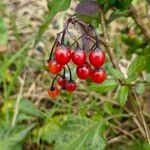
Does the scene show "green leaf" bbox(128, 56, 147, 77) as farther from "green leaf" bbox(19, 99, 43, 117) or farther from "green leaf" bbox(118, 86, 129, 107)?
"green leaf" bbox(19, 99, 43, 117)

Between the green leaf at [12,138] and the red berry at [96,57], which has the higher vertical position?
the red berry at [96,57]

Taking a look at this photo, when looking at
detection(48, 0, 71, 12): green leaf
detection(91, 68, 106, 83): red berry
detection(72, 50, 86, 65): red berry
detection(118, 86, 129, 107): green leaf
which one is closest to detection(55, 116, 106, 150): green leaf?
detection(118, 86, 129, 107): green leaf

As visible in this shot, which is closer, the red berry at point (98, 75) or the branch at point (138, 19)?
the red berry at point (98, 75)

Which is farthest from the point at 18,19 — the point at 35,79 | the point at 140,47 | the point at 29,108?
the point at 29,108

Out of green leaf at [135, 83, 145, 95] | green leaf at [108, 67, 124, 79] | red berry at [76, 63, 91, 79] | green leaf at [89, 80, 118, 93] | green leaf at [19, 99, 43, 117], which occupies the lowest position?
green leaf at [19, 99, 43, 117]

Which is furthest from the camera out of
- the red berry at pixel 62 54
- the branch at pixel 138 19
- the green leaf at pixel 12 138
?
the green leaf at pixel 12 138

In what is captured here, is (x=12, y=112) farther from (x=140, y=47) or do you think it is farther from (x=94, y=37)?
(x=94, y=37)

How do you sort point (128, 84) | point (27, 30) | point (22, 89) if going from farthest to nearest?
point (27, 30)
point (22, 89)
point (128, 84)

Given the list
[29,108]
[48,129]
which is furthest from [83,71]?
[48,129]

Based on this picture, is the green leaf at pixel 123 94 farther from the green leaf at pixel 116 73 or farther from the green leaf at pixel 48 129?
the green leaf at pixel 48 129

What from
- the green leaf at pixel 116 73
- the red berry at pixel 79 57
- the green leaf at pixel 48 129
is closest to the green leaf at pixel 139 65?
the green leaf at pixel 116 73

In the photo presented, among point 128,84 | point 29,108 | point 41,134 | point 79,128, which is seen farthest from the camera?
point 41,134
